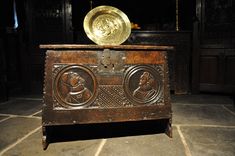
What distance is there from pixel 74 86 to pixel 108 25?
699 mm

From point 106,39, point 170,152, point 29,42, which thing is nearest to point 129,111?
point 170,152

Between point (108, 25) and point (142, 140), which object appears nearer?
point (142, 140)

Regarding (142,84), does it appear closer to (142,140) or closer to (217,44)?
(142,140)

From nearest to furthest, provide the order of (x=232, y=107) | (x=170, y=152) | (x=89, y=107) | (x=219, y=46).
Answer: (x=170, y=152), (x=89, y=107), (x=232, y=107), (x=219, y=46)

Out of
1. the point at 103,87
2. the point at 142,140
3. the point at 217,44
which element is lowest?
the point at 142,140

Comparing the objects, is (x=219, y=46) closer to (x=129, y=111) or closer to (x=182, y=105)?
(x=182, y=105)

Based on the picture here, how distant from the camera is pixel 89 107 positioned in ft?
5.88

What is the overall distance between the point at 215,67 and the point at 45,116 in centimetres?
341

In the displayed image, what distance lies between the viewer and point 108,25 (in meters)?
2.03

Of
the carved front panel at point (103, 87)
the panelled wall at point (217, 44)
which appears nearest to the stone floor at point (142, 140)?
the carved front panel at point (103, 87)

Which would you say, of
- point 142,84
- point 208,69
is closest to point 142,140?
point 142,84

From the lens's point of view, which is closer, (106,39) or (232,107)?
(106,39)

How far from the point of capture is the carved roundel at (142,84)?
1854 mm

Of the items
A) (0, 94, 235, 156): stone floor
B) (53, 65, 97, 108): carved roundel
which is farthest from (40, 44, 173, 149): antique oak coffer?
(0, 94, 235, 156): stone floor
